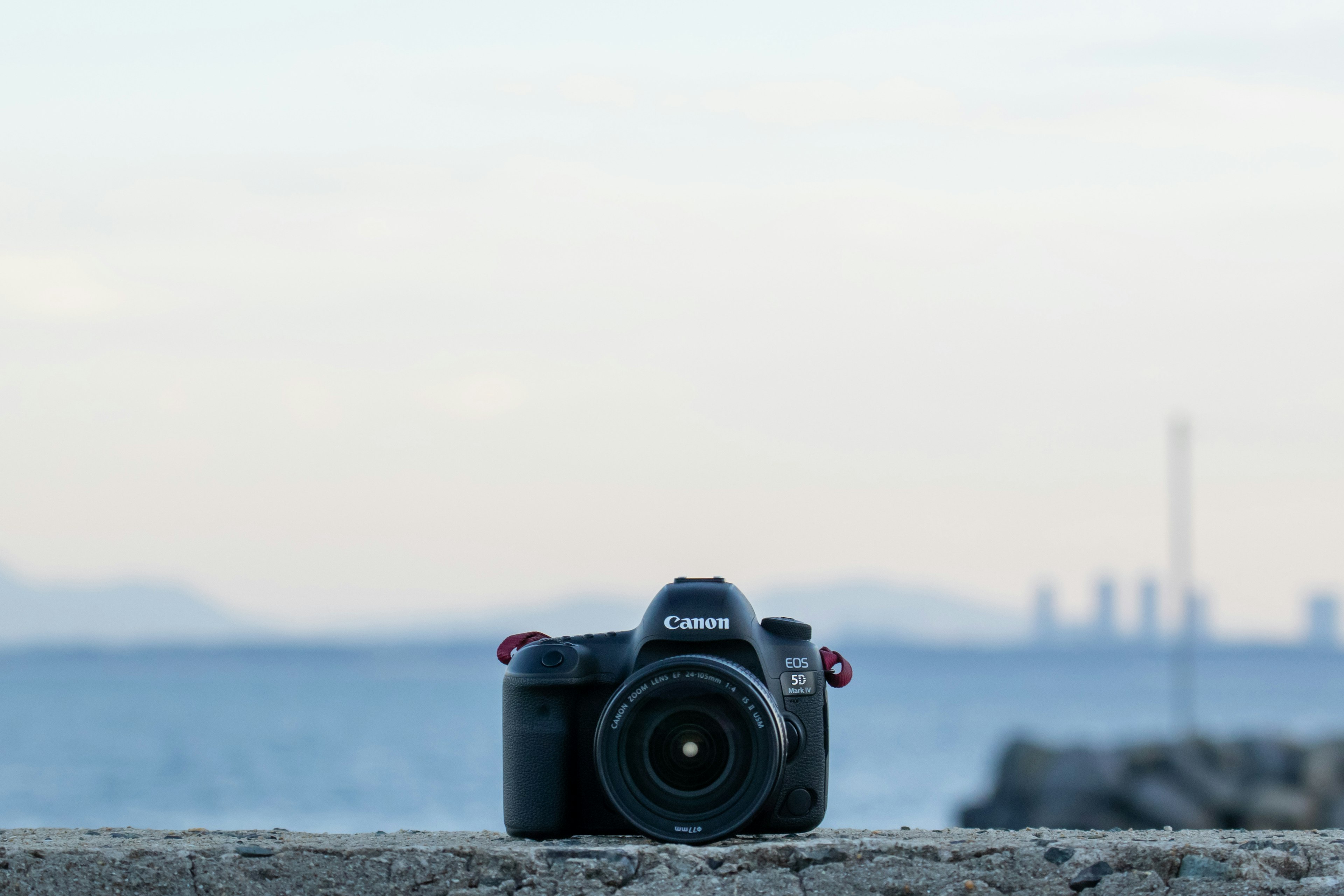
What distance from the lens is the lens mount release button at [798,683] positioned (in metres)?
3.28

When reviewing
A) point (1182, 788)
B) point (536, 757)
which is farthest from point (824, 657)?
point (1182, 788)

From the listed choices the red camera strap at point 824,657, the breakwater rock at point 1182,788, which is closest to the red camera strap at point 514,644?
the red camera strap at point 824,657

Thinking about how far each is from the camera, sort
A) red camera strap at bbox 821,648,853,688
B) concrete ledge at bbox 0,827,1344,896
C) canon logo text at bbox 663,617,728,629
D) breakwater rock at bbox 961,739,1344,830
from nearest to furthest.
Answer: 1. concrete ledge at bbox 0,827,1344,896
2. canon logo text at bbox 663,617,728,629
3. red camera strap at bbox 821,648,853,688
4. breakwater rock at bbox 961,739,1344,830

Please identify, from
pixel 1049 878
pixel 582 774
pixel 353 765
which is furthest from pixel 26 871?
pixel 353 765

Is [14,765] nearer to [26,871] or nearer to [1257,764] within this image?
[1257,764]

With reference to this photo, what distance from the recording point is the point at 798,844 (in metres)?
2.94

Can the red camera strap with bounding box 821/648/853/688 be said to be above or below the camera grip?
above

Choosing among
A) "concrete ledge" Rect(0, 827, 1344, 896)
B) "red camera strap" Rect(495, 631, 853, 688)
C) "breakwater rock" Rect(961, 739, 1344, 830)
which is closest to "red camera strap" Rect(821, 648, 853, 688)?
"red camera strap" Rect(495, 631, 853, 688)

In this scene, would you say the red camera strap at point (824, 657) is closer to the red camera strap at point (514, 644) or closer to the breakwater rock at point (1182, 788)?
the red camera strap at point (514, 644)

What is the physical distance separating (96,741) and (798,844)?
52.5 meters

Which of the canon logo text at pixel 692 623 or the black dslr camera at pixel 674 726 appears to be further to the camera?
the canon logo text at pixel 692 623

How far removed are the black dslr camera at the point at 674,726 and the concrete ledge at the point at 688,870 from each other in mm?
143

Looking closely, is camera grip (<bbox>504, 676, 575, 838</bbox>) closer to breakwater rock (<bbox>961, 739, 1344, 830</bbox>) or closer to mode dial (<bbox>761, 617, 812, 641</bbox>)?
mode dial (<bbox>761, 617, 812, 641</bbox>)

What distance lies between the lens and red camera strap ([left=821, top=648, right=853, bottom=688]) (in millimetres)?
3395
